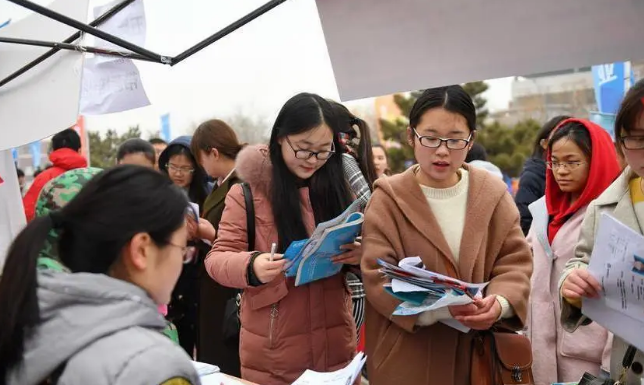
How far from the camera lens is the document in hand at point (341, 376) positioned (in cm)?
185

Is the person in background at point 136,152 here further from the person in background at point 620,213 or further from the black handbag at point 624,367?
the black handbag at point 624,367

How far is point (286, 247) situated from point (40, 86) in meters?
1.21

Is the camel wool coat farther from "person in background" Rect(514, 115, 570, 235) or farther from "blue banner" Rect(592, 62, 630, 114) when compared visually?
"blue banner" Rect(592, 62, 630, 114)

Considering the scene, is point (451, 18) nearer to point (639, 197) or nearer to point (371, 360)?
point (639, 197)

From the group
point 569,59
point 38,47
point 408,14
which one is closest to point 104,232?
point 408,14

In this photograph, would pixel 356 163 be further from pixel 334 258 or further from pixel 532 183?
pixel 532 183

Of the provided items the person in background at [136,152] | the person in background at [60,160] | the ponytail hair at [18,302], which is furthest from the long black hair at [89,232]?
the person in background at [136,152]

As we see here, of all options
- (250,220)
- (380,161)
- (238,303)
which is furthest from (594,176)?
(380,161)

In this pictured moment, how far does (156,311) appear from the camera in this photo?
1291 millimetres

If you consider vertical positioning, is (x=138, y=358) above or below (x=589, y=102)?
above

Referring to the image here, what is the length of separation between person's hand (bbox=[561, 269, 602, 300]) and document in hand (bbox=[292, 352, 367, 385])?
67 centimetres

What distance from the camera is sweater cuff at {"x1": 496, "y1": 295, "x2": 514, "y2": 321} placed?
6.53 ft

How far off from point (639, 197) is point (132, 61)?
6.64ft

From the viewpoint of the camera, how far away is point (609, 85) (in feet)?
21.0
